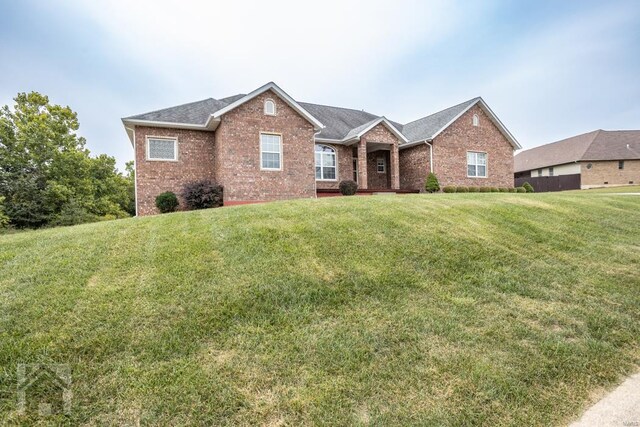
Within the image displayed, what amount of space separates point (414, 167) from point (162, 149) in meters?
14.7

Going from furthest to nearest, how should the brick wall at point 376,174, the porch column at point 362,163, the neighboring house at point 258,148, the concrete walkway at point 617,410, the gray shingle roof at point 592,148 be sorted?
the gray shingle roof at point 592,148
the brick wall at point 376,174
the porch column at point 362,163
the neighboring house at point 258,148
the concrete walkway at point 617,410

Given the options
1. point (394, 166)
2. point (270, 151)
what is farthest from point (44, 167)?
point (394, 166)

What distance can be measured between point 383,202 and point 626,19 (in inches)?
779

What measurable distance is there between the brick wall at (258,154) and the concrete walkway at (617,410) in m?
13.7

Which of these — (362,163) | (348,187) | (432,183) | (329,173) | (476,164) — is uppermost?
(476,164)

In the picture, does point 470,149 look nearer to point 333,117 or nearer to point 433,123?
point 433,123

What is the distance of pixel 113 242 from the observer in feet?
19.8

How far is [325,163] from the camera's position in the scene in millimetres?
19172

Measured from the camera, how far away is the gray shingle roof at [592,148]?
34031 mm

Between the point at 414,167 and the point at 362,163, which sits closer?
the point at 362,163

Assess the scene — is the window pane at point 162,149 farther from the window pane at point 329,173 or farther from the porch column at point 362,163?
the porch column at point 362,163

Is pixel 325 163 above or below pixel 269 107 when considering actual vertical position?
below

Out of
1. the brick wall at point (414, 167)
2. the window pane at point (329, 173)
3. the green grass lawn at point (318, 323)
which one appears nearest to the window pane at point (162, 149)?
the window pane at point (329, 173)

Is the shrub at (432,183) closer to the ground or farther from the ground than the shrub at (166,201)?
farther from the ground
